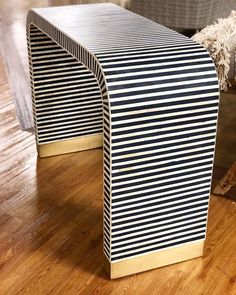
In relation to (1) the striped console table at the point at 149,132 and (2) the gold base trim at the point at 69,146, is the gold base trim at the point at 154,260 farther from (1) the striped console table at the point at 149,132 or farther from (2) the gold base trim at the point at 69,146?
(2) the gold base trim at the point at 69,146

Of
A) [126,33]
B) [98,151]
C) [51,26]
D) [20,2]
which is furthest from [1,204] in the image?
[20,2]

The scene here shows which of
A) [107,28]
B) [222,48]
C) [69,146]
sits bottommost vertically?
[69,146]

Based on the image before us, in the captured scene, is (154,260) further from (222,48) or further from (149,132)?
(222,48)

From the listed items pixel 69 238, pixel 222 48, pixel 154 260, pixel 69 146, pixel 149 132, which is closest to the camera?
pixel 149 132

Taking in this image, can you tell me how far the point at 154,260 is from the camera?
153 cm

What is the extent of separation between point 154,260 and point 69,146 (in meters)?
0.87

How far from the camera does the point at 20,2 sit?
5848 mm

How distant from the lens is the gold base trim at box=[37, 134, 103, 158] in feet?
7.26

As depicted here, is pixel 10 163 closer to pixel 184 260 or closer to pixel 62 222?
pixel 62 222

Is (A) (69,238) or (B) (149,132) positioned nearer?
(B) (149,132)

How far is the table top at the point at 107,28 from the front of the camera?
140 cm

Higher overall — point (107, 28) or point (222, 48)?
point (107, 28)

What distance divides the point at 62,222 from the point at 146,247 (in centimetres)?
41

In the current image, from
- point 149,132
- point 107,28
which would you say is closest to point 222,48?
point 107,28
